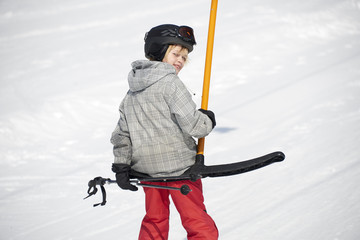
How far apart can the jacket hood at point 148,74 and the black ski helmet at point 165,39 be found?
114 millimetres

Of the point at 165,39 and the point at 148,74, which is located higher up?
the point at 165,39

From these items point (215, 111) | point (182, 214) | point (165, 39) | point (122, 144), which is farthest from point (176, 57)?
→ point (215, 111)

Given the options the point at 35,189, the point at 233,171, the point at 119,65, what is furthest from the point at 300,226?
the point at 119,65

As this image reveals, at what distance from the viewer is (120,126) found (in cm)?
187

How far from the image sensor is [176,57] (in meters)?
1.86

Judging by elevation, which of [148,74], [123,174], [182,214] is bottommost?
[182,214]

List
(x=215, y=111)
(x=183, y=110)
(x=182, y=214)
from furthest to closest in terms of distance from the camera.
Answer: (x=215, y=111)
(x=182, y=214)
(x=183, y=110)

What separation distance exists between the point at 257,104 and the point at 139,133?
3702 millimetres

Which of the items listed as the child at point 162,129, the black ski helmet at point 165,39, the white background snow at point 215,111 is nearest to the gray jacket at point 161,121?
the child at point 162,129

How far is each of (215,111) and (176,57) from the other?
11.3ft

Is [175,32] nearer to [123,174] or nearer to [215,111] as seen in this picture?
[123,174]

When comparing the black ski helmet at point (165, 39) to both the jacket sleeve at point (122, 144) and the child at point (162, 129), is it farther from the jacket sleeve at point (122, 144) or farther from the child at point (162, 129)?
the jacket sleeve at point (122, 144)

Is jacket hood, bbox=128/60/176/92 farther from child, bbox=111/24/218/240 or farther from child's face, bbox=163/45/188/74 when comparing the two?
child's face, bbox=163/45/188/74

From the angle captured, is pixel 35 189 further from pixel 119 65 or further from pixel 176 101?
pixel 119 65
